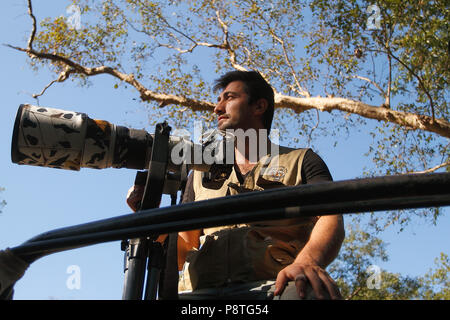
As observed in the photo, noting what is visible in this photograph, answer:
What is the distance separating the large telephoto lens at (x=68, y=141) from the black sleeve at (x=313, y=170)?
82 centimetres

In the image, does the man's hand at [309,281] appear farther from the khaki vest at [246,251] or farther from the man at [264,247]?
the khaki vest at [246,251]

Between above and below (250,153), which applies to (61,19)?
above

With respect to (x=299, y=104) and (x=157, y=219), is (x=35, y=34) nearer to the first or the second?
(x=299, y=104)

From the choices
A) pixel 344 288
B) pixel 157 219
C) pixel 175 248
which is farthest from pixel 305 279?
pixel 344 288

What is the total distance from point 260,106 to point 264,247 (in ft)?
4.16

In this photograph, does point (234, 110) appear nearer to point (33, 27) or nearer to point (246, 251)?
point (246, 251)

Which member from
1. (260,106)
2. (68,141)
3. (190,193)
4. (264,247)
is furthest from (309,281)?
(260,106)

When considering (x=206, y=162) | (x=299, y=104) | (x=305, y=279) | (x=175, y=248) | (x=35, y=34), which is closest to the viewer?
(x=305, y=279)

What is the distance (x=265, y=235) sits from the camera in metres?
2.00

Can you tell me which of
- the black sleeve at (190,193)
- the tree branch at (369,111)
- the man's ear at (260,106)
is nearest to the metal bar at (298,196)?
the black sleeve at (190,193)

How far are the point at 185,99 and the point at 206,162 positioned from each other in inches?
319

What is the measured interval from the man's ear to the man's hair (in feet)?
0.06

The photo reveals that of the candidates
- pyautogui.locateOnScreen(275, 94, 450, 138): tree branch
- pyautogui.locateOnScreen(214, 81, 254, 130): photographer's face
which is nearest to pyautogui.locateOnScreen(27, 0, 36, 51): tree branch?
pyautogui.locateOnScreen(275, 94, 450, 138): tree branch
